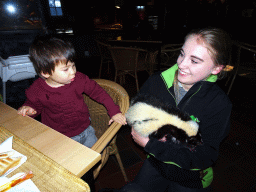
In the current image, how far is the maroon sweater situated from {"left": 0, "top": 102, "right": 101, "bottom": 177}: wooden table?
28 centimetres

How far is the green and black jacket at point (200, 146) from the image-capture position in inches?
35.0

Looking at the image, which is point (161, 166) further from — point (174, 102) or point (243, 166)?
point (243, 166)

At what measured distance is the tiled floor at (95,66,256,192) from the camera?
161 cm

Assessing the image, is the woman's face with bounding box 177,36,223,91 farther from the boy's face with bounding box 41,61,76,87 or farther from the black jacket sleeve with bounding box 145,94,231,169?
the boy's face with bounding box 41,61,76,87

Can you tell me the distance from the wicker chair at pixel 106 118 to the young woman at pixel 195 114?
19cm

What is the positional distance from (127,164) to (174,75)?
129 centimetres

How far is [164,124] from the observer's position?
2.62ft

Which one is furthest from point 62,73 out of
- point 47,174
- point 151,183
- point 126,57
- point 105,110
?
point 126,57

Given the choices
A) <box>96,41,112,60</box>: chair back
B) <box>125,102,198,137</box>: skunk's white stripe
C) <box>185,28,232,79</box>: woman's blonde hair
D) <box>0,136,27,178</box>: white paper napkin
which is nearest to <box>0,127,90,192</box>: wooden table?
<box>0,136,27,178</box>: white paper napkin

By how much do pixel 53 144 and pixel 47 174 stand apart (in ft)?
0.51

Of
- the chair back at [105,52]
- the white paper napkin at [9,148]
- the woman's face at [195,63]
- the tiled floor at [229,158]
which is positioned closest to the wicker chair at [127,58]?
the chair back at [105,52]

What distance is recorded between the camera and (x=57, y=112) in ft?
4.26

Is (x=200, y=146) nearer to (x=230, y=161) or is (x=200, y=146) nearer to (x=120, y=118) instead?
(x=120, y=118)

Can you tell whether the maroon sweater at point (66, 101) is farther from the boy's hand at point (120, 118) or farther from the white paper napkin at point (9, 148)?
the white paper napkin at point (9, 148)
